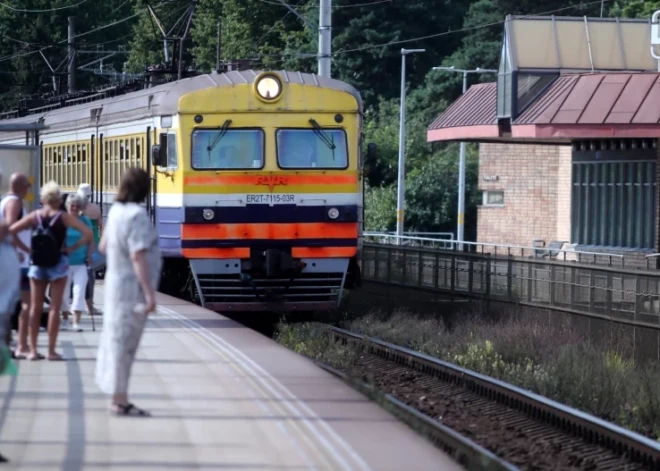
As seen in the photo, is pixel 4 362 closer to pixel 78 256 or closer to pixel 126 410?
pixel 126 410

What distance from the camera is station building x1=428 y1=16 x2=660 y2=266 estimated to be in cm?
2502

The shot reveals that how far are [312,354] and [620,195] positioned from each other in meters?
12.0

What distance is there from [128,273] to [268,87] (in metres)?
8.75

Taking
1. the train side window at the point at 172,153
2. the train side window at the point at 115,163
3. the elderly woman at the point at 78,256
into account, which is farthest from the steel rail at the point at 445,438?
the train side window at the point at 115,163

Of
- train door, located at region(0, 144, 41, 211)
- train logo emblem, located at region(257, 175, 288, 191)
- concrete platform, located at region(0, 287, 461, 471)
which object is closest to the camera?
concrete platform, located at region(0, 287, 461, 471)

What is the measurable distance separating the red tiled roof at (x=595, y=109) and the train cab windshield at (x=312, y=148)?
322 inches

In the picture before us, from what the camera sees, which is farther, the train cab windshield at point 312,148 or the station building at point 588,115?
the station building at point 588,115

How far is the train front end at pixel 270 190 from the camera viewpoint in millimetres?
17266

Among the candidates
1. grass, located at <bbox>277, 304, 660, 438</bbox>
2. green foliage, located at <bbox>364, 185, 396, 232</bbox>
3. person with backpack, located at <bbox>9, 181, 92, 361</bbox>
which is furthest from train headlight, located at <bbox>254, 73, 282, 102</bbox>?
green foliage, located at <bbox>364, 185, 396, 232</bbox>

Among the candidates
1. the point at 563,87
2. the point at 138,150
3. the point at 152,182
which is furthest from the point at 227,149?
the point at 563,87

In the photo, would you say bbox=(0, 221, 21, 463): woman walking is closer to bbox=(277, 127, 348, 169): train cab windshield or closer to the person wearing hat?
the person wearing hat

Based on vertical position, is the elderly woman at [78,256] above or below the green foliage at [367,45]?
below

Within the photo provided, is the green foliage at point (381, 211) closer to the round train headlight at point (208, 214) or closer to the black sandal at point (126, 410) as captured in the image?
the round train headlight at point (208, 214)

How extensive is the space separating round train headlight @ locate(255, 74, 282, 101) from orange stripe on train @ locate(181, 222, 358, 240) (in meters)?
1.65
